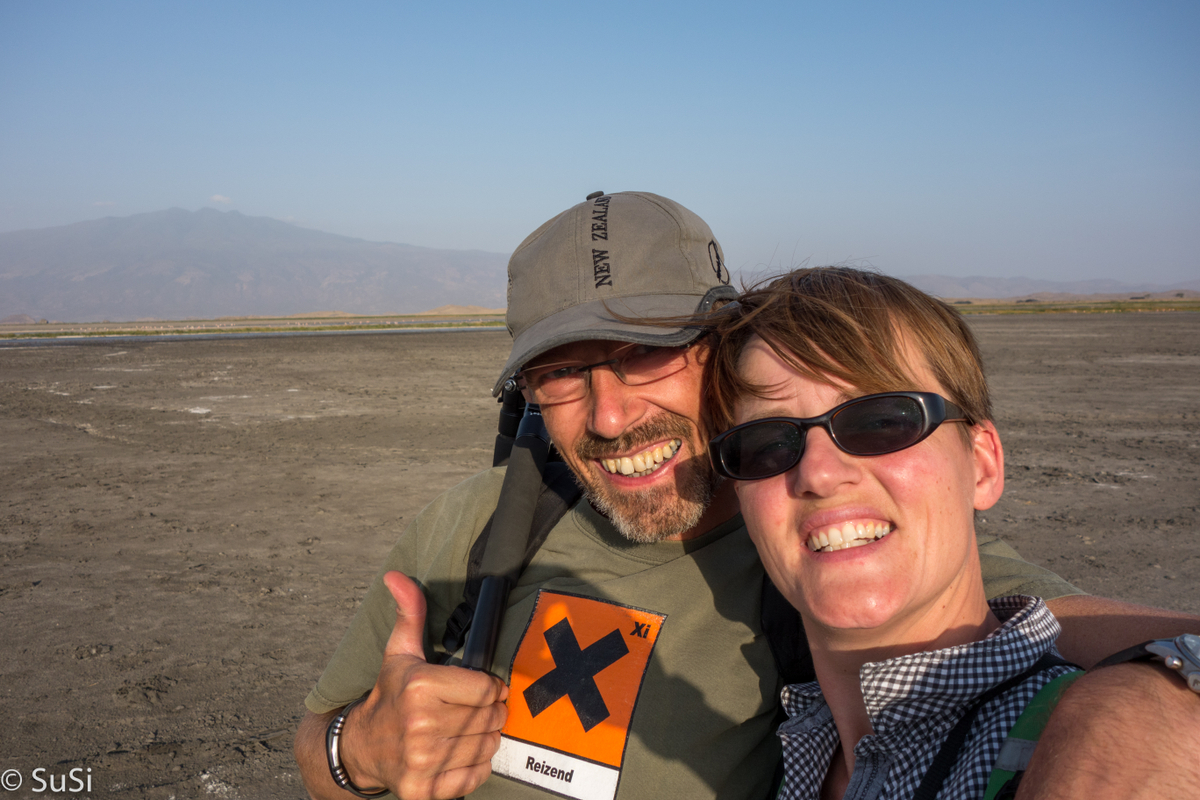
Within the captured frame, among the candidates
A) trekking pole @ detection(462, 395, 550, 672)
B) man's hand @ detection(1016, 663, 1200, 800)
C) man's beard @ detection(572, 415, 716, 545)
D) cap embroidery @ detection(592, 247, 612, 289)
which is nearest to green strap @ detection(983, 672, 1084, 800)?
man's hand @ detection(1016, 663, 1200, 800)

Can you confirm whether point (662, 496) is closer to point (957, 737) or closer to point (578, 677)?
point (578, 677)

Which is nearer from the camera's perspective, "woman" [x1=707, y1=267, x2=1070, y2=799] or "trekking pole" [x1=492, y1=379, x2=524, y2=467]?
"woman" [x1=707, y1=267, x2=1070, y2=799]

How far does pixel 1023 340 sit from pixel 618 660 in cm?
3473

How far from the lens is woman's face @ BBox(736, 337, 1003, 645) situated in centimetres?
150

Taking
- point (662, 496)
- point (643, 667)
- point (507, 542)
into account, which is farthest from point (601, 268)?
point (643, 667)

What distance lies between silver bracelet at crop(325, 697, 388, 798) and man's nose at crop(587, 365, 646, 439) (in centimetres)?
120

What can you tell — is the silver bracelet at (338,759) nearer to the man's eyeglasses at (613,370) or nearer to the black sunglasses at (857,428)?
the man's eyeglasses at (613,370)

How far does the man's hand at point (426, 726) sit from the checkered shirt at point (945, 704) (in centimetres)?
97

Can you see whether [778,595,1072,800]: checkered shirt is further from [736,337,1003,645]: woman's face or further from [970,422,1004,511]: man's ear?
[970,422,1004,511]: man's ear

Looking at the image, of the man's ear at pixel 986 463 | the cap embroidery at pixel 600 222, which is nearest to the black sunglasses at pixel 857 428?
the man's ear at pixel 986 463

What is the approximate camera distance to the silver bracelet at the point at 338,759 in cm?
228

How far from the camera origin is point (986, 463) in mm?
1705

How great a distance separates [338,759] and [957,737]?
1.87 metres

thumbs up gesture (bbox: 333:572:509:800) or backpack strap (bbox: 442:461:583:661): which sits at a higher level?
backpack strap (bbox: 442:461:583:661)
